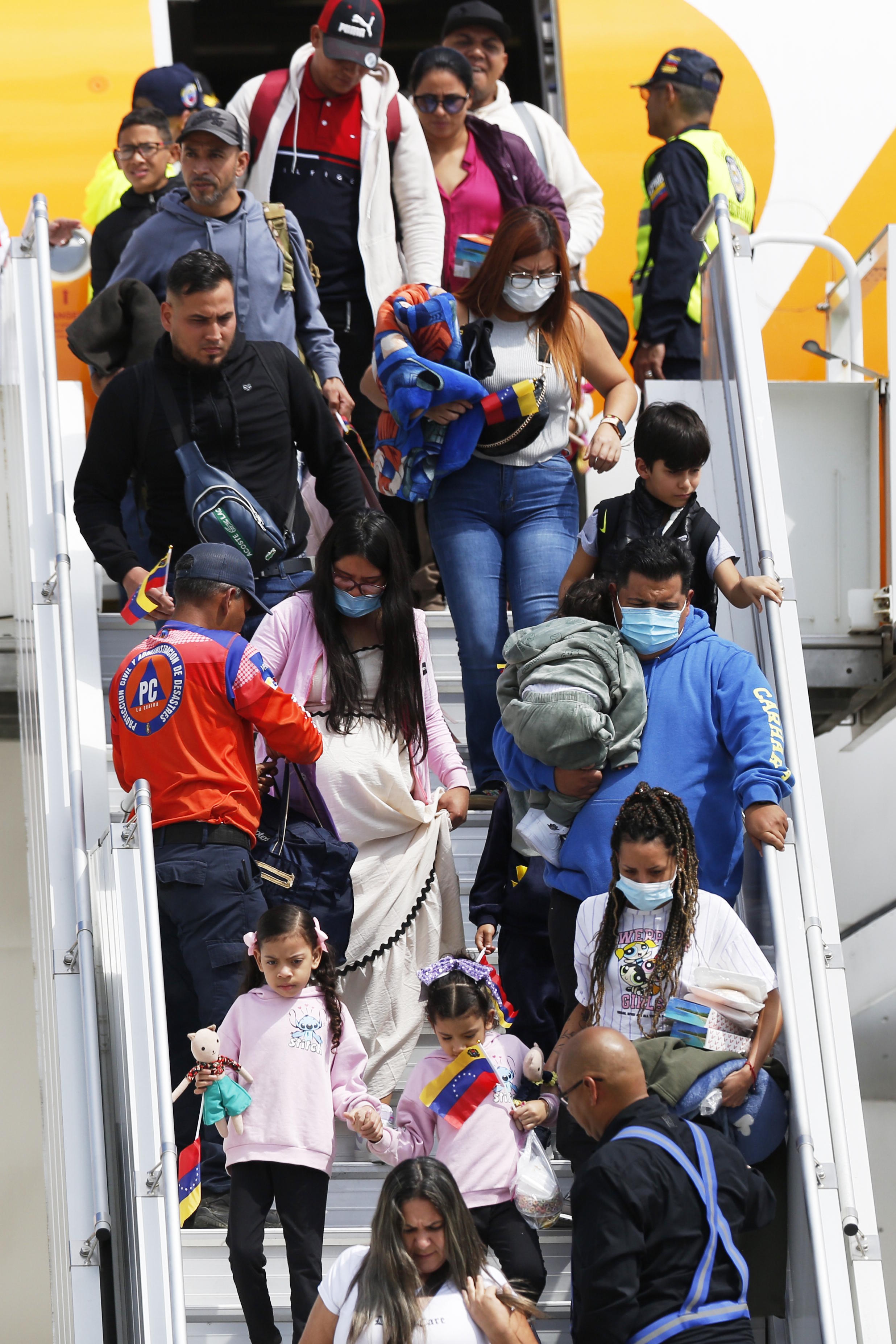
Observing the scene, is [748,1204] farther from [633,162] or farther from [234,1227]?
[633,162]

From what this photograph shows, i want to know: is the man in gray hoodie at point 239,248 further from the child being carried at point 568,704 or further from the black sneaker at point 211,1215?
the black sneaker at point 211,1215

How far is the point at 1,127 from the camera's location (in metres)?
9.51

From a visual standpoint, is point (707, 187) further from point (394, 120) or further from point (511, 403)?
point (511, 403)

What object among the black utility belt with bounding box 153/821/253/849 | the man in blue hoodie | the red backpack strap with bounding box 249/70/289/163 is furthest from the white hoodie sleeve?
the black utility belt with bounding box 153/821/253/849

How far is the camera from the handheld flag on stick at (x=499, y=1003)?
14.6 ft

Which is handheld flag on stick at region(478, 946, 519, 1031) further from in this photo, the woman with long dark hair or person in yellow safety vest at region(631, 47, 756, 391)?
person in yellow safety vest at region(631, 47, 756, 391)

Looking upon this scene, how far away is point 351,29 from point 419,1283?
15.5ft

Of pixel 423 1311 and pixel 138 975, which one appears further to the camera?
pixel 138 975

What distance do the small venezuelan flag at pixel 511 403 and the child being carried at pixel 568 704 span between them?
1.05m

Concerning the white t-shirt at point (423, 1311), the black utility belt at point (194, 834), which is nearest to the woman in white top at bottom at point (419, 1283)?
the white t-shirt at point (423, 1311)

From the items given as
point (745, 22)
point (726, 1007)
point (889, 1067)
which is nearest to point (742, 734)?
point (726, 1007)

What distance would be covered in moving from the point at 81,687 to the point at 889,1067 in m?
4.53

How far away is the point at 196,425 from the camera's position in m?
5.52

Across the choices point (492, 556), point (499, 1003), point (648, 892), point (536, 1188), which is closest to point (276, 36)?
point (492, 556)
